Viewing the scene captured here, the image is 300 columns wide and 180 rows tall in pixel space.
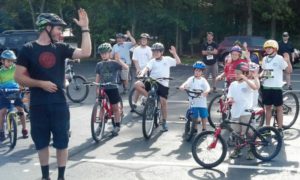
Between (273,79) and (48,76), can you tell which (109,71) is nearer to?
(273,79)

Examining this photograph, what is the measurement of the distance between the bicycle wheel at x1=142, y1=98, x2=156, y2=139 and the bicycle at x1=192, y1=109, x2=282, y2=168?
1909 mm

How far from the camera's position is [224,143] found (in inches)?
282

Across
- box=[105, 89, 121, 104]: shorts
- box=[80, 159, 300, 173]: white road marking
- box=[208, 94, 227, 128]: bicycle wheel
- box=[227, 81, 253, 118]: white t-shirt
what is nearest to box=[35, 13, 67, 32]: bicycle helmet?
box=[80, 159, 300, 173]: white road marking

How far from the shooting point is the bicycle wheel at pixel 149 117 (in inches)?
357

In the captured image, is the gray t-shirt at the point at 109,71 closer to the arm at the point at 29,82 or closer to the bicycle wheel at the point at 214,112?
the bicycle wheel at the point at 214,112

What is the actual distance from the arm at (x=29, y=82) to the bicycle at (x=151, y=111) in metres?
3.47

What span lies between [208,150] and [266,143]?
91cm

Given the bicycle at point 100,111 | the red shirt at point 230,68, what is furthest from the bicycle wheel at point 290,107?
the bicycle at point 100,111

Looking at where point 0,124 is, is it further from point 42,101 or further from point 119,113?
point 42,101

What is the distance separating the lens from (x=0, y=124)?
881 centimetres

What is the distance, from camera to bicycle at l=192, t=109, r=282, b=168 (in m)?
7.20

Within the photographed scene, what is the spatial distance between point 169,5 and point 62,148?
2541 cm

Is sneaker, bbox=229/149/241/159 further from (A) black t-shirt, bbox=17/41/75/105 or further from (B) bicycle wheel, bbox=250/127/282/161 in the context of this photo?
(A) black t-shirt, bbox=17/41/75/105

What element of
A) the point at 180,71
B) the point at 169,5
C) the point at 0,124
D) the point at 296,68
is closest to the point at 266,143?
the point at 0,124
